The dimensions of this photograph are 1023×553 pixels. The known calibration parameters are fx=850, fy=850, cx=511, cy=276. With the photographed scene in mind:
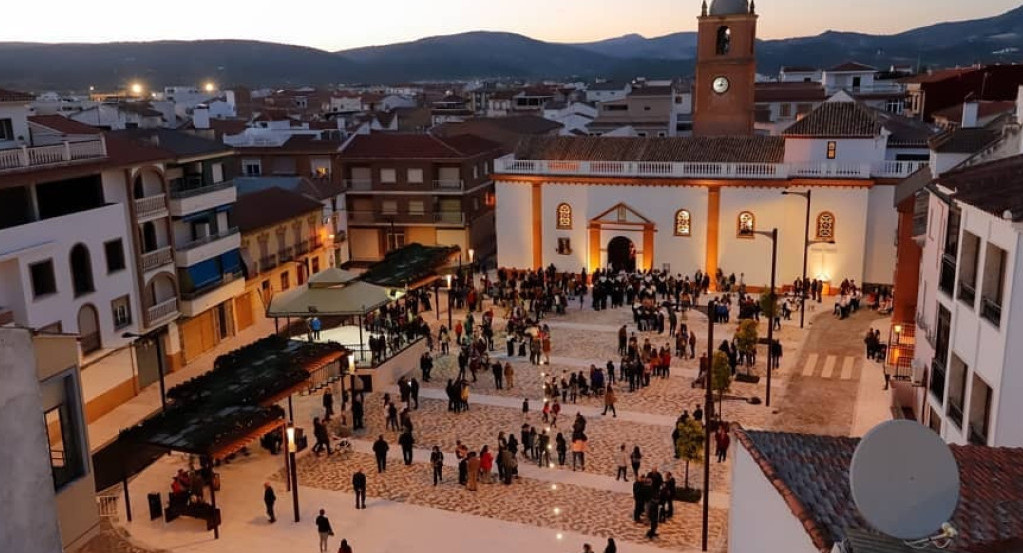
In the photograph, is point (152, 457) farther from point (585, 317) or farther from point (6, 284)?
point (585, 317)

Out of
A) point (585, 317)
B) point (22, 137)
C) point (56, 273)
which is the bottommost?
point (585, 317)

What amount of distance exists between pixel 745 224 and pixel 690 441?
80.4 ft

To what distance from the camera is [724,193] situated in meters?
42.7

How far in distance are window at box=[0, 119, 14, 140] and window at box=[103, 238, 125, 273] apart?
4.27m

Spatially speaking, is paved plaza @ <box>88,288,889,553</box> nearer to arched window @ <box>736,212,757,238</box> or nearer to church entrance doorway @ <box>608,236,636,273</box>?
arched window @ <box>736,212,757,238</box>

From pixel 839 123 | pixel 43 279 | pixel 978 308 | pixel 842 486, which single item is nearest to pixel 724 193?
pixel 839 123

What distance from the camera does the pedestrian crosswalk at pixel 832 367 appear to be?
30.1 m

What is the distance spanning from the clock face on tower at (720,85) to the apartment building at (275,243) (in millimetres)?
24196

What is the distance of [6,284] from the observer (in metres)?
23.8

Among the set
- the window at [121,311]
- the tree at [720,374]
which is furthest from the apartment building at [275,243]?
the tree at [720,374]

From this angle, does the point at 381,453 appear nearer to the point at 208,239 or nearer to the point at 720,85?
the point at 208,239

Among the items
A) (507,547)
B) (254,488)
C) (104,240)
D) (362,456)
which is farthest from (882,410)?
(104,240)

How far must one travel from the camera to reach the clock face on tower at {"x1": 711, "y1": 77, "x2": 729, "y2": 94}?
50.4 metres

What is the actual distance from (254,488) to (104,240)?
36.3ft
